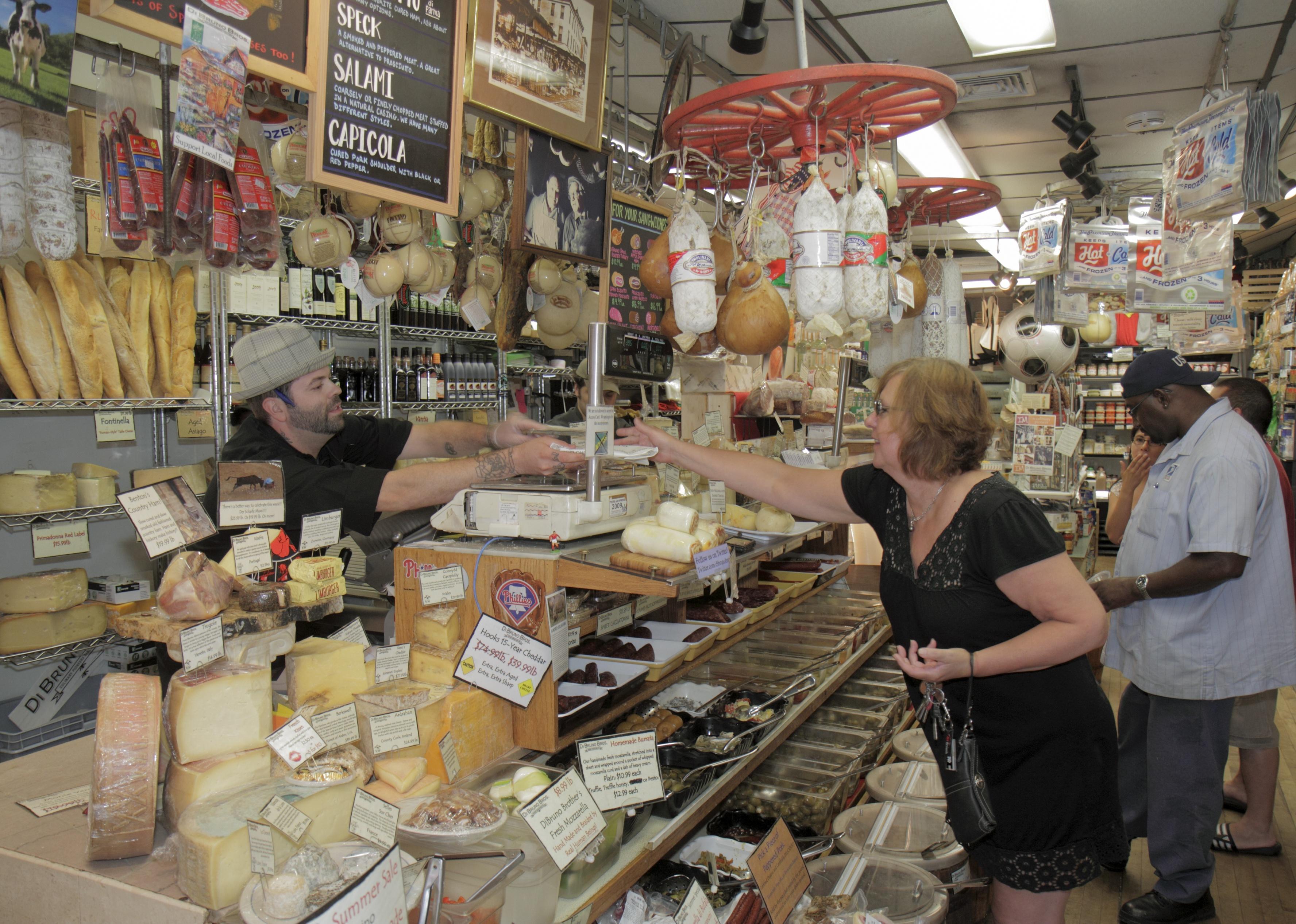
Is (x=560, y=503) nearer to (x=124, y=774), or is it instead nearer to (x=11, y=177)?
(x=124, y=774)

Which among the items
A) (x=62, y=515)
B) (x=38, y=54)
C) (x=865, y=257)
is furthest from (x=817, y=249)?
(x=62, y=515)

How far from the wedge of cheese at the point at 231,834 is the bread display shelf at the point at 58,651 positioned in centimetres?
280

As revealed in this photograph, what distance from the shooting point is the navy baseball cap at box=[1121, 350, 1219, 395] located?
11.2ft

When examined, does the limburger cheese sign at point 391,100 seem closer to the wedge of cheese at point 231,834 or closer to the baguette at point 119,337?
the wedge of cheese at point 231,834

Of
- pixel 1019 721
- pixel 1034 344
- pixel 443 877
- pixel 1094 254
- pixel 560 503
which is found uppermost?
pixel 1094 254

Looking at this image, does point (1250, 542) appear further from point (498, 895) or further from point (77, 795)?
point (77, 795)

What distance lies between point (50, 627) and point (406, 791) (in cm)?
293

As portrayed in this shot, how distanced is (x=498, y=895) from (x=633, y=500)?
1108 millimetres

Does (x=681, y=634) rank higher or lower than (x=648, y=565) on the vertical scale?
lower

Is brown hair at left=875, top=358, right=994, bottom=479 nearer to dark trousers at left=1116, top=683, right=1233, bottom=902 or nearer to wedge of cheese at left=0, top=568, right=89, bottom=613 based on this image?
dark trousers at left=1116, top=683, right=1233, bottom=902

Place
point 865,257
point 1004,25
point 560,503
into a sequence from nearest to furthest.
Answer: point 560,503 → point 865,257 → point 1004,25

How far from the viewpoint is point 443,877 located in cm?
148

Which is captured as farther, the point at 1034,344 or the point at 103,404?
the point at 1034,344

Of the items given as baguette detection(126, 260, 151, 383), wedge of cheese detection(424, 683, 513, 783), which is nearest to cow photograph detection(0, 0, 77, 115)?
wedge of cheese detection(424, 683, 513, 783)
